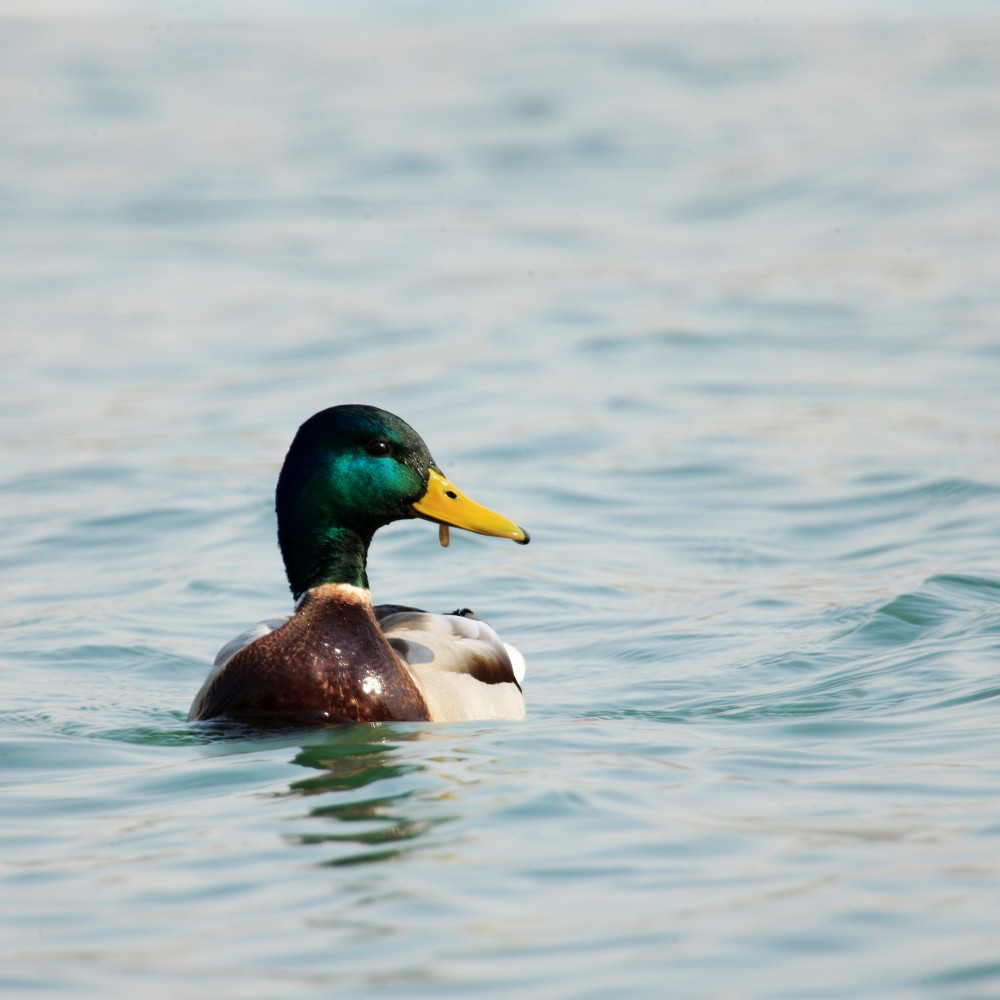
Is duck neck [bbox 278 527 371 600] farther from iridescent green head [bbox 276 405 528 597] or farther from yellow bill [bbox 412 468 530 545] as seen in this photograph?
yellow bill [bbox 412 468 530 545]

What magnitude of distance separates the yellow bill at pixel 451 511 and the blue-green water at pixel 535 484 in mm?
755

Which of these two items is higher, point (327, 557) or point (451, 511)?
point (451, 511)

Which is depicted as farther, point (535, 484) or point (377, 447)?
point (535, 484)

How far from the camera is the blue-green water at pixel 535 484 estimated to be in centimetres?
480

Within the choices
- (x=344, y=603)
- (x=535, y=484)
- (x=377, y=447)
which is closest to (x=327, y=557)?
(x=344, y=603)

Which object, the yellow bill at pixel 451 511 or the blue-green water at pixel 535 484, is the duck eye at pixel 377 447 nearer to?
the yellow bill at pixel 451 511

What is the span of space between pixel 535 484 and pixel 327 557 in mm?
4996

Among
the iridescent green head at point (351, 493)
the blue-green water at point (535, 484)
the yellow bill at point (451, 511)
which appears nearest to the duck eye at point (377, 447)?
the iridescent green head at point (351, 493)

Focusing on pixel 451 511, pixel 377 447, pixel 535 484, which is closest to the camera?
pixel 377 447

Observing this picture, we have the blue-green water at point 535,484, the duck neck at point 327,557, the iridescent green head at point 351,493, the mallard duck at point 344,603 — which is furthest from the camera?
the duck neck at point 327,557

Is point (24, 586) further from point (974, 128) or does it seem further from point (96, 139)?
point (974, 128)

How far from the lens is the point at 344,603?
22.6ft

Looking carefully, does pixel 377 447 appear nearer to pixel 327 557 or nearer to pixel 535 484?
pixel 327 557

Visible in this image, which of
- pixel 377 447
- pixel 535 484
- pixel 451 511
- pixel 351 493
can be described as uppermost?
pixel 377 447
